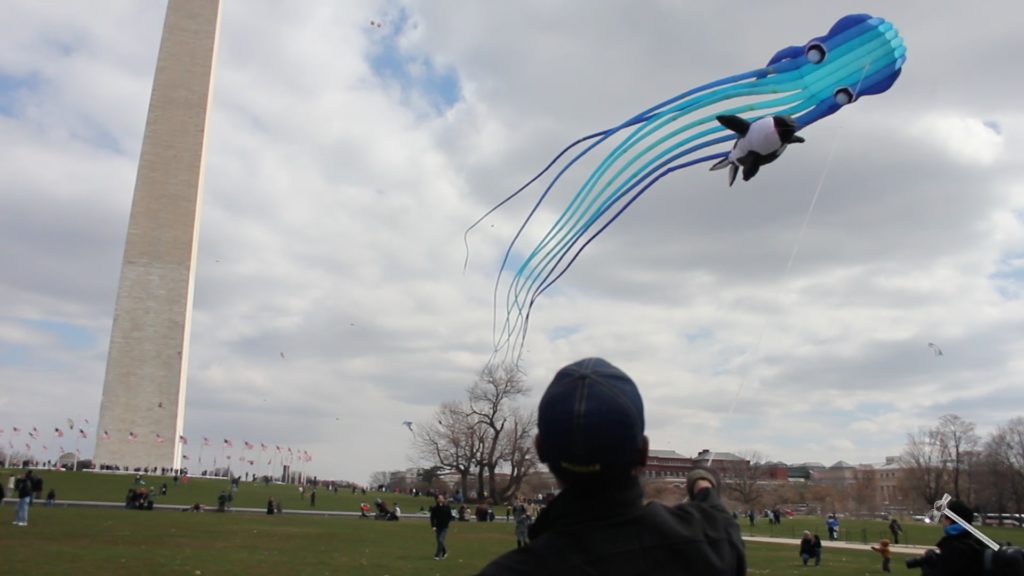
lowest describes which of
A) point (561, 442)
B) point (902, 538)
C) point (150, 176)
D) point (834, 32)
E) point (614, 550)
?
point (902, 538)

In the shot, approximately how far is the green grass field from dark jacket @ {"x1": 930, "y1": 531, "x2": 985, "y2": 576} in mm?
12256

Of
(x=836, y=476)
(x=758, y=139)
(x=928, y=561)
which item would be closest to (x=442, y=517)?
(x=758, y=139)

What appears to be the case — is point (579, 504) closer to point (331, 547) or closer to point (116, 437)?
point (331, 547)

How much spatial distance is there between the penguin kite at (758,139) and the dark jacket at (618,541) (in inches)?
231

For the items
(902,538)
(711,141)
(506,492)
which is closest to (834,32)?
(711,141)

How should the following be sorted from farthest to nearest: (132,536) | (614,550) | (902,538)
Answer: (902,538)
(132,536)
(614,550)

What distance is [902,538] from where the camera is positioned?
45.0 meters

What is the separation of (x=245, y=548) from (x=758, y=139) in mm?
16560

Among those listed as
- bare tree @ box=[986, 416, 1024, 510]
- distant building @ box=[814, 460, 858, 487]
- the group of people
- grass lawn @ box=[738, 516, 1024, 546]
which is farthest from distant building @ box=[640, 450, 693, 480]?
distant building @ box=[814, 460, 858, 487]

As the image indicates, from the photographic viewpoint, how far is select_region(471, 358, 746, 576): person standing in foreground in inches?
69.7

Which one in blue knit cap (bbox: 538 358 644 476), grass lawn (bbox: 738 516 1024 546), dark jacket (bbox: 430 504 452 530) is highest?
blue knit cap (bbox: 538 358 644 476)

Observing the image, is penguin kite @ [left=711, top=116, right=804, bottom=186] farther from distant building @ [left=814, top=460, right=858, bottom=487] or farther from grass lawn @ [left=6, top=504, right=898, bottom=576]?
distant building @ [left=814, top=460, right=858, bottom=487]

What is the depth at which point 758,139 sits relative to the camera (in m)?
7.33

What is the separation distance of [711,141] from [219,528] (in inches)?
882
